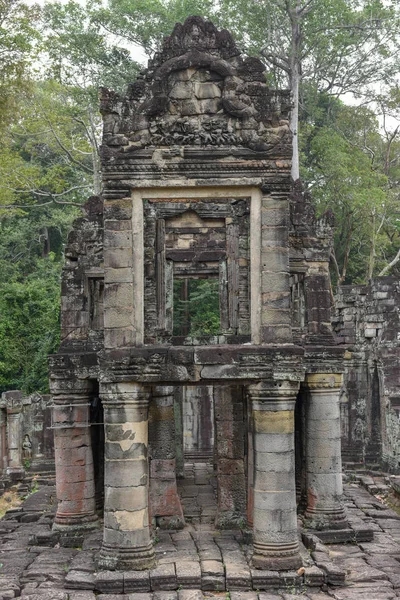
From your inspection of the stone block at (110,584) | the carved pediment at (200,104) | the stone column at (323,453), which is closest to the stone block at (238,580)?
the stone block at (110,584)

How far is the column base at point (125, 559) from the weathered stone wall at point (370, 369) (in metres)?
10.6

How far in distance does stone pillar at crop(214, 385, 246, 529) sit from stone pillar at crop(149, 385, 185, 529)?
849 mm

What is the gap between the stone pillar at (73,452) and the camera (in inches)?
499

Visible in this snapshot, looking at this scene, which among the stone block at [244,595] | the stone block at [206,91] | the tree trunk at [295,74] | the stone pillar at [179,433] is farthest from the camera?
the tree trunk at [295,74]

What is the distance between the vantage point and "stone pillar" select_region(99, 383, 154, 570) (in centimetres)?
980

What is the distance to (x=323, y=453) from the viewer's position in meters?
12.7

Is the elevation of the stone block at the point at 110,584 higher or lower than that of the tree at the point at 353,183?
lower

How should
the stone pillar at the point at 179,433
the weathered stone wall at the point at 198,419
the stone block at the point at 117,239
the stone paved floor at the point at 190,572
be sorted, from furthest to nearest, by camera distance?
the weathered stone wall at the point at 198,419 → the stone pillar at the point at 179,433 → the stone block at the point at 117,239 → the stone paved floor at the point at 190,572

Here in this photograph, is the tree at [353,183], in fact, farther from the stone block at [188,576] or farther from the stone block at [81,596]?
the stone block at [81,596]

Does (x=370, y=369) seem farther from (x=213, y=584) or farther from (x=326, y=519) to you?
(x=213, y=584)

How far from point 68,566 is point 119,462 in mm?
2061

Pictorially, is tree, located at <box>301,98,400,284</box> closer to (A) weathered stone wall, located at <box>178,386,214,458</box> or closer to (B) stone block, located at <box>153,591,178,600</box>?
(A) weathered stone wall, located at <box>178,386,214,458</box>

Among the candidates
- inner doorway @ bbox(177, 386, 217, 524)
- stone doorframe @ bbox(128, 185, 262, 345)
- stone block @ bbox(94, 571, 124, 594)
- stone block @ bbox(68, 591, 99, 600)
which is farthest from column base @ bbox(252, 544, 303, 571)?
inner doorway @ bbox(177, 386, 217, 524)

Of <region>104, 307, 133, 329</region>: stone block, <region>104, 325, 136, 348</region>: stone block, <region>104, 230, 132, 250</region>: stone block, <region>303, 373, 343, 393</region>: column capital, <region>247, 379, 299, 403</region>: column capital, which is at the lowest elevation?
<region>303, 373, 343, 393</region>: column capital
